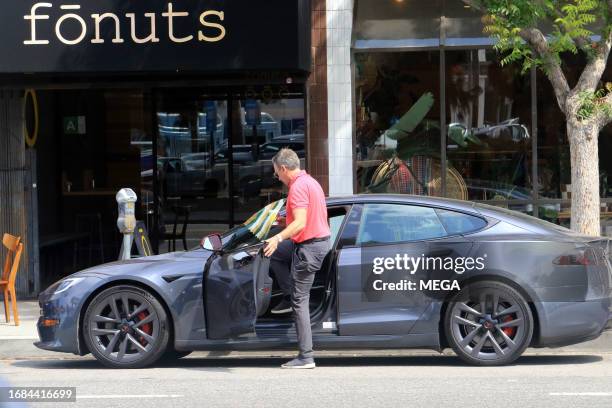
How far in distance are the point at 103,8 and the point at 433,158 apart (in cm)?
477

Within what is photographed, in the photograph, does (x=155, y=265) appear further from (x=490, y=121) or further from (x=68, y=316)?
(x=490, y=121)

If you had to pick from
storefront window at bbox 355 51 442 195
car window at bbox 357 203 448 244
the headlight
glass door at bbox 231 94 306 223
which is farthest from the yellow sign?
car window at bbox 357 203 448 244

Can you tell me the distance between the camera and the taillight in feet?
28.7

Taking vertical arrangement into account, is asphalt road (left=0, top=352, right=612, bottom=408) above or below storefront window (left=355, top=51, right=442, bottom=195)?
below

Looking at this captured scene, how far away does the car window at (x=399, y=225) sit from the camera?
8953 millimetres

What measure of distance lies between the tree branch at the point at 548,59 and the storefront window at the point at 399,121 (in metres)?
3.06

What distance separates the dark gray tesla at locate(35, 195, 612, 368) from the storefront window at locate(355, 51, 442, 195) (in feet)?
16.9

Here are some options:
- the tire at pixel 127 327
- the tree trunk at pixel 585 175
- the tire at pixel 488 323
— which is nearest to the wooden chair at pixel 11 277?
the tire at pixel 127 327

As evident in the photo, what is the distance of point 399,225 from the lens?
8.98 meters

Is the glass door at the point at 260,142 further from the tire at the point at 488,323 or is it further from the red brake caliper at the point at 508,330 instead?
the red brake caliper at the point at 508,330

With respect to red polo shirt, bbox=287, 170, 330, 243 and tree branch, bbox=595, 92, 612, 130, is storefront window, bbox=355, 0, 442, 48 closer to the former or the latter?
tree branch, bbox=595, 92, 612, 130

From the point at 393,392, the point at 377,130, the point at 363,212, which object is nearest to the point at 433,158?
the point at 377,130

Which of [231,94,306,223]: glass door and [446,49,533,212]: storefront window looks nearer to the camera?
[446,49,533,212]: storefront window

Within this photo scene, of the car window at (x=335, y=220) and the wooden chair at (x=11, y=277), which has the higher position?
the car window at (x=335, y=220)
